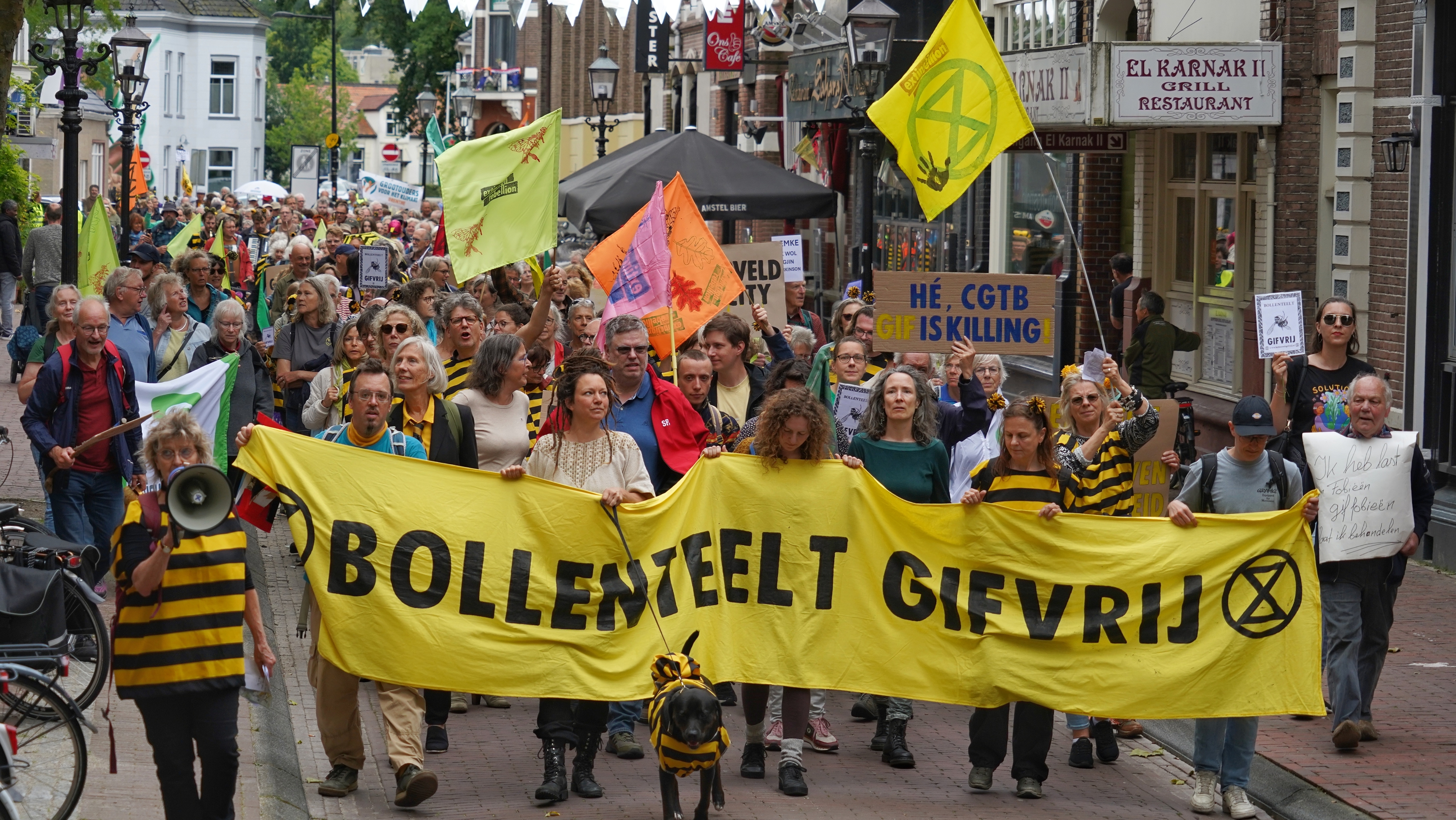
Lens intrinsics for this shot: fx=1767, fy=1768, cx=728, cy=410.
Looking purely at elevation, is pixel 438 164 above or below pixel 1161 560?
above

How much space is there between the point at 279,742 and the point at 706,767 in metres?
2.54

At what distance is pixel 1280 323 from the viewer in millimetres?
9906

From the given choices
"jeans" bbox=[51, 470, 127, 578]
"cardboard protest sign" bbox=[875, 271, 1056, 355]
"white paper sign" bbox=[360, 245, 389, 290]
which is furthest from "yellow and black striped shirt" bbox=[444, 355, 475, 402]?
"white paper sign" bbox=[360, 245, 389, 290]

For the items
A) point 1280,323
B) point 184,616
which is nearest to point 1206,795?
point 1280,323

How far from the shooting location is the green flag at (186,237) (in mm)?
20125

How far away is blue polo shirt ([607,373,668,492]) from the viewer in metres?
8.45

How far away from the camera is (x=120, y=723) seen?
319 inches

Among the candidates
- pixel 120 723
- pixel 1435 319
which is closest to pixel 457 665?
pixel 120 723

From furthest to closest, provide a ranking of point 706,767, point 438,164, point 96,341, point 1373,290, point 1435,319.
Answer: point 1373,290
point 1435,319
point 438,164
point 96,341
point 706,767

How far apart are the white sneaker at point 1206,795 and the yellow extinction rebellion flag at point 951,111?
456cm

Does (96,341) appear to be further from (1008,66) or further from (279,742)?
(1008,66)

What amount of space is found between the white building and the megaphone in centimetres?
7894

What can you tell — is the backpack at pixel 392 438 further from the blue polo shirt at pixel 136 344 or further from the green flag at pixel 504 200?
the green flag at pixel 504 200

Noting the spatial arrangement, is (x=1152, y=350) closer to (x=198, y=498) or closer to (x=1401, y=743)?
(x=1401, y=743)
